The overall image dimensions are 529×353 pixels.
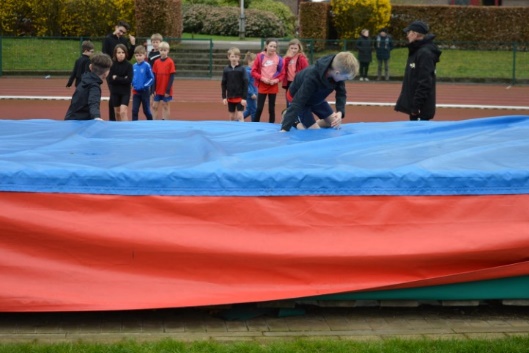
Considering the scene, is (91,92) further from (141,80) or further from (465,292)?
(141,80)

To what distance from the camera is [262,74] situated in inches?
550

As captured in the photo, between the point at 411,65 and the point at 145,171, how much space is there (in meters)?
5.54

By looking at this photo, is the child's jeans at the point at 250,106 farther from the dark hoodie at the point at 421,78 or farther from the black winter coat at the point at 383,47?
the black winter coat at the point at 383,47

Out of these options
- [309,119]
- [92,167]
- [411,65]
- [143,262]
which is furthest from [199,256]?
[411,65]

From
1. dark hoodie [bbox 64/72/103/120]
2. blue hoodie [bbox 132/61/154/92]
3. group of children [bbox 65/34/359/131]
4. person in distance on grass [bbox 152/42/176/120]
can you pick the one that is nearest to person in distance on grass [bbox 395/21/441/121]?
group of children [bbox 65/34/359/131]

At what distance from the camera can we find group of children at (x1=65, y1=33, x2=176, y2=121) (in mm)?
8711

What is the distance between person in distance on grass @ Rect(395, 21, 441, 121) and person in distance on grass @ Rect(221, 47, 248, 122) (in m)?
4.36

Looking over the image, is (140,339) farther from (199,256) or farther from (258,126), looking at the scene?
(258,126)

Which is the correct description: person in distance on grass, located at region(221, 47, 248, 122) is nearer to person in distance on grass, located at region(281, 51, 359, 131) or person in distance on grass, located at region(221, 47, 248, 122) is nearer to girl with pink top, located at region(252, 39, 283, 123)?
girl with pink top, located at region(252, 39, 283, 123)

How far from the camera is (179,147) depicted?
261 inches

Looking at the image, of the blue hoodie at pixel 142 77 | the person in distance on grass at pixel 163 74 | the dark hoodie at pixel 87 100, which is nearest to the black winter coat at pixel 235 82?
the person in distance on grass at pixel 163 74

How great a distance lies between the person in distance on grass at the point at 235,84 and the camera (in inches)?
552

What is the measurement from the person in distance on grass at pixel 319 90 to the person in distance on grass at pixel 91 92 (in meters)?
1.98

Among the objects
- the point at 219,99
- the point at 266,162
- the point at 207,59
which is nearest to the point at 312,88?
the point at 266,162
